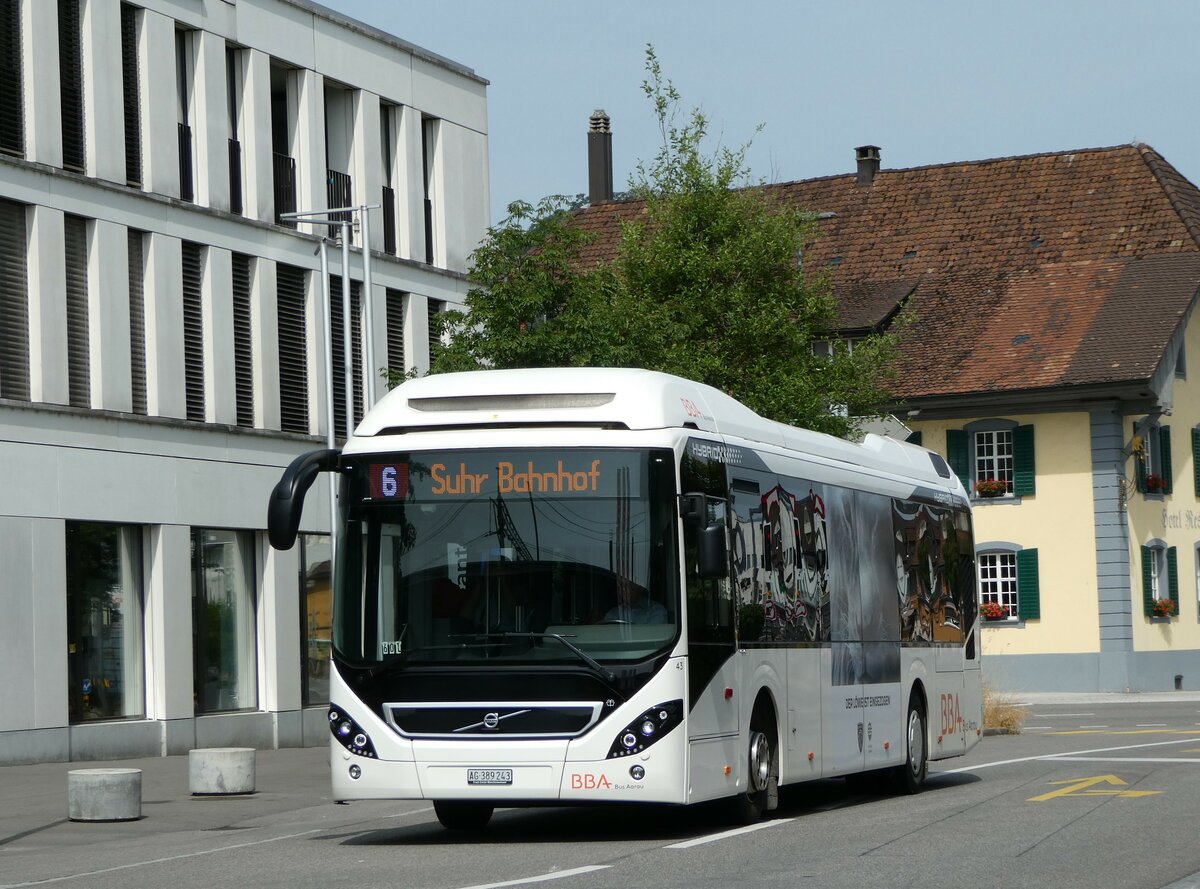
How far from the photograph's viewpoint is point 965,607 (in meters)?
21.2

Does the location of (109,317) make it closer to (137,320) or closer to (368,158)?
(137,320)

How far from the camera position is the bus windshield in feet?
43.4

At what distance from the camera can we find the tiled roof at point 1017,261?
1881 inches

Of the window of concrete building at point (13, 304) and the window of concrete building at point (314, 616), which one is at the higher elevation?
the window of concrete building at point (13, 304)

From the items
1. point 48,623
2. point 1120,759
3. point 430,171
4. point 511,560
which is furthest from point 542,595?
point 430,171

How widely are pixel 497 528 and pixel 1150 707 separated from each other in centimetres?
2871

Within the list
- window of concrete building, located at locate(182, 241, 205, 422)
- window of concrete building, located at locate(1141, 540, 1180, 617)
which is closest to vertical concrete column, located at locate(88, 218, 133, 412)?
window of concrete building, located at locate(182, 241, 205, 422)

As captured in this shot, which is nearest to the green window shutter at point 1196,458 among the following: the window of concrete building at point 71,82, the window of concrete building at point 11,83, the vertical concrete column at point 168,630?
the vertical concrete column at point 168,630

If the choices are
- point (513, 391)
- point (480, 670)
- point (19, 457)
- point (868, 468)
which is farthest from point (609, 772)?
point (19, 457)

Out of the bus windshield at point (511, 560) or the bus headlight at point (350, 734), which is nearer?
the bus windshield at point (511, 560)

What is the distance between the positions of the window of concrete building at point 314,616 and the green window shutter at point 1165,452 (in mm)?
23728

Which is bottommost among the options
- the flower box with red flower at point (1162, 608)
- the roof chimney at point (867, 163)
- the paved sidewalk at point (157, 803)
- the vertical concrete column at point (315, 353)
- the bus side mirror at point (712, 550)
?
the paved sidewalk at point (157, 803)

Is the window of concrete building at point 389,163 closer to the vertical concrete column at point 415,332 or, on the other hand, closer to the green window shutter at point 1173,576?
the vertical concrete column at point 415,332

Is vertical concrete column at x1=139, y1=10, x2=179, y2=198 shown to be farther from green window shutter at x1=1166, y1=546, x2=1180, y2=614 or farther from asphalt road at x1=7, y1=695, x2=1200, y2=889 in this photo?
green window shutter at x1=1166, y1=546, x2=1180, y2=614
